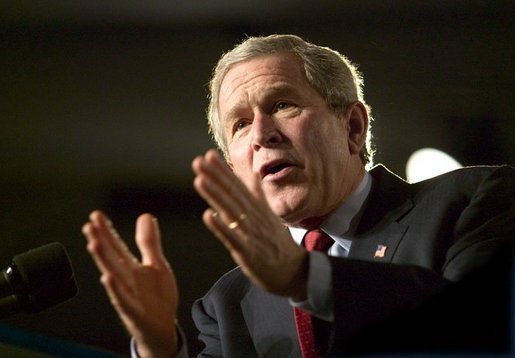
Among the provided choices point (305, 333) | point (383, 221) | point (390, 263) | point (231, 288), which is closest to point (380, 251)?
point (383, 221)

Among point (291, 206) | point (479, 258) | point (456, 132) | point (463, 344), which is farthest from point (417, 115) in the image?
point (463, 344)

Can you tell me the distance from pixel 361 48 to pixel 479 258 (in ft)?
3.81

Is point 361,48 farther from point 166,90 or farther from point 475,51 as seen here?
point 166,90

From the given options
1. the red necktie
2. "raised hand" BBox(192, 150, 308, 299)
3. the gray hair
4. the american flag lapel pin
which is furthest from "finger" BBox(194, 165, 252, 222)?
the gray hair

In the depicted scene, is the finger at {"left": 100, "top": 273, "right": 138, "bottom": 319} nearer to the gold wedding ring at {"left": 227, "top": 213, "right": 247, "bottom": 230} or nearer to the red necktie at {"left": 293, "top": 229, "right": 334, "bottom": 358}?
the gold wedding ring at {"left": 227, "top": 213, "right": 247, "bottom": 230}

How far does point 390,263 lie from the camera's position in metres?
1.04

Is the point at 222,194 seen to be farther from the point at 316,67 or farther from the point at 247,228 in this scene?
the point at 316,67

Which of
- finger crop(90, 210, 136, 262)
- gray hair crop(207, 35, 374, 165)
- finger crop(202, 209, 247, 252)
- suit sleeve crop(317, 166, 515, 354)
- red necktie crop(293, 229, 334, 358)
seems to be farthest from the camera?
gray hair crop(207, 35, 374, 165)

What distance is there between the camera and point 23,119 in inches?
97.0

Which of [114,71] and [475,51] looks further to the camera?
[114,71]

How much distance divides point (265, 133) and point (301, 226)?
248 mm

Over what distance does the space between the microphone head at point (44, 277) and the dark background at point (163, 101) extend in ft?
4.00

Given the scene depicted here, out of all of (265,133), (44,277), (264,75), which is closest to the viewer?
(44,277)

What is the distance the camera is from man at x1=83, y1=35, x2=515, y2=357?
917mm
